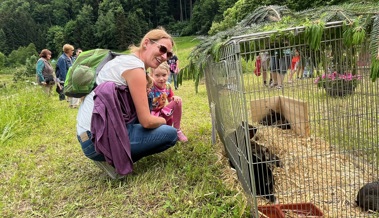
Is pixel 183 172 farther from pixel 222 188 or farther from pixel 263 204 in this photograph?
pixel 263 204

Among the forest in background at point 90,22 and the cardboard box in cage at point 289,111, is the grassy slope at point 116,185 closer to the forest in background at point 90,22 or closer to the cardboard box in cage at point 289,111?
the cardboard box in cage at point 289,111

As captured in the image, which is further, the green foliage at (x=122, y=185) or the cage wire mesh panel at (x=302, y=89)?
the green foliage at (x=122, y=185)

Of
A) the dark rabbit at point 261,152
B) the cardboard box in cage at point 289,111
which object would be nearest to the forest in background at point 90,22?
the cardboard box in cage at point 289,111

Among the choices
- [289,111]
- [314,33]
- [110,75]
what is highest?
[314,33]

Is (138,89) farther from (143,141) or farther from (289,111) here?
(289,111)

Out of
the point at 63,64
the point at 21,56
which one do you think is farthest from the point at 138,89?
the point at 21,56

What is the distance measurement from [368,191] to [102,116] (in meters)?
2.02

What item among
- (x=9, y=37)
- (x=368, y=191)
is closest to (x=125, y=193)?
(x=368, y=191)

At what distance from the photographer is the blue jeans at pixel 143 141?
2.72m

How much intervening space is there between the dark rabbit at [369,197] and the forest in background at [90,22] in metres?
48.6

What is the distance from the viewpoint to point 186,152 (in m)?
3.36

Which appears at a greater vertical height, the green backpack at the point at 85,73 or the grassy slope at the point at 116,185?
the green backpack at the point at 85,73

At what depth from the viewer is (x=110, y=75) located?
2.71 meters

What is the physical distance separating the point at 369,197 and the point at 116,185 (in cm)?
194
